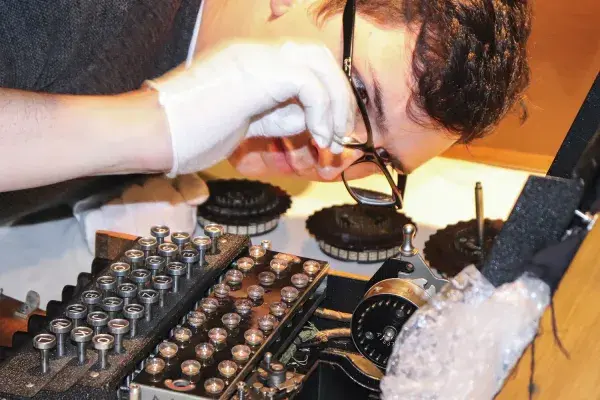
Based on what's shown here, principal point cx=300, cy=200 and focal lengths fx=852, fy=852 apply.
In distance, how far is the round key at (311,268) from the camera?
89 centimetres

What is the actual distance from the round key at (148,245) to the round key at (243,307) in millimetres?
128

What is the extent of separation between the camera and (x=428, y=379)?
573 mm

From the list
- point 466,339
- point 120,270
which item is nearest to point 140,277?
point 120,270

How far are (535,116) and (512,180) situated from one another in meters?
0.12

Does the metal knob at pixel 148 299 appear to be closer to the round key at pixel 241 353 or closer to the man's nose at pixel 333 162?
the round key at pixel 241 353

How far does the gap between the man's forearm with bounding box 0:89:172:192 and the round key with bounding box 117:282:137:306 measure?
0.13m

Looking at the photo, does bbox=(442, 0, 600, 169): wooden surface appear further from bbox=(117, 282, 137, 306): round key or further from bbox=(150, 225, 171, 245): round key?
bbox=(117, 282, 137, 306): round key

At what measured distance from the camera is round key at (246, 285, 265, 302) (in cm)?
84

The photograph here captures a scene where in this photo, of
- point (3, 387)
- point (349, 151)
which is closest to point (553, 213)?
point (3, 387)

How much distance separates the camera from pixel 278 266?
2.93 ft

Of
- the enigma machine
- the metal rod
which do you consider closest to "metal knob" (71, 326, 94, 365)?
the enigma machine

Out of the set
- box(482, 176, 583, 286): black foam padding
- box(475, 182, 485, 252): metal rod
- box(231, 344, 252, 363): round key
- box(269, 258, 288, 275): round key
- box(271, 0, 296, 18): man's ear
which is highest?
box(482, 176, 583, 286): black foam padding

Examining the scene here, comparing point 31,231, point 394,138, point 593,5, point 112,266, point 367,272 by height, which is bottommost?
point 31,231

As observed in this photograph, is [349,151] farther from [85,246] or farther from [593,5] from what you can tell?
[593,5]
